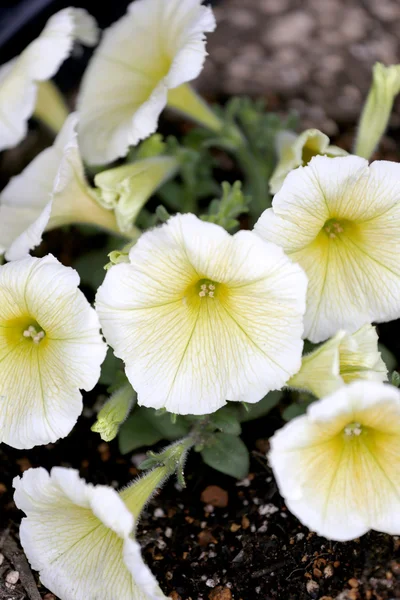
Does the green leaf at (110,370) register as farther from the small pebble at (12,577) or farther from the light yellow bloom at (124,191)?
the small pebble at (12,577)

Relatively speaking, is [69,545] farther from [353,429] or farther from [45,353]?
[353,429]

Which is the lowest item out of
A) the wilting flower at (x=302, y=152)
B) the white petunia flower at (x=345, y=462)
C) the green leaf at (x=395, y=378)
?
the green leaf at (x=395, y=378)

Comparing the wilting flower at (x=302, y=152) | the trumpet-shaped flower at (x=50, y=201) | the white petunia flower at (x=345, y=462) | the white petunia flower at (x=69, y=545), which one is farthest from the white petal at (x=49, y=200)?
the white petunia flower at (x=345, y=462)

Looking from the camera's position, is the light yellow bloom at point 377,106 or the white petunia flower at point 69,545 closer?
the white petunia flower at point 69,545

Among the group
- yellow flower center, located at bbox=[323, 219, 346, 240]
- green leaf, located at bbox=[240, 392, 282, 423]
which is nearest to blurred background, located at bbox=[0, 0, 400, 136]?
yellow flower center, located at bbox=[323, 219, 346, 240]

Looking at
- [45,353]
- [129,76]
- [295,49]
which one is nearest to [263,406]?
[45,353]

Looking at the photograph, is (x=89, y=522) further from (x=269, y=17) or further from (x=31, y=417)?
(x=269, y=17)

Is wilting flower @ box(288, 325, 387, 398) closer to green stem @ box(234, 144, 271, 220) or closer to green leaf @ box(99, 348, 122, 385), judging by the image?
green leaf @ box(99, 348, 122, 385)
